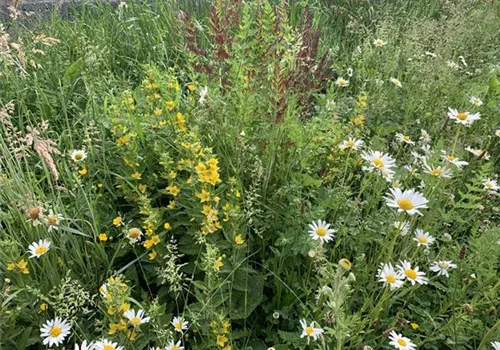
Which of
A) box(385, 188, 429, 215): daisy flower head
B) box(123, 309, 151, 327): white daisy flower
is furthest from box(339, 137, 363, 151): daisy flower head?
box(123, 309, 151, 327): white daisy flower

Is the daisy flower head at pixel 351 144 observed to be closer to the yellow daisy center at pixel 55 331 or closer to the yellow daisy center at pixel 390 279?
the yellow daisy center at pixel 390 279

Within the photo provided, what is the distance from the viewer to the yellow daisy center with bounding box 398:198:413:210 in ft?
4.76

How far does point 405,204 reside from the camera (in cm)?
146

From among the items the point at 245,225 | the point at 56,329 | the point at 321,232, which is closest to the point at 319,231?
the point at 321,232

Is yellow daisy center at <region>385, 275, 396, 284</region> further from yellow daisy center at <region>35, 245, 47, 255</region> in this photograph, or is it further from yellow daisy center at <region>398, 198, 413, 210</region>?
yellow daisy center at <region>35, 245, 47, 255</region>

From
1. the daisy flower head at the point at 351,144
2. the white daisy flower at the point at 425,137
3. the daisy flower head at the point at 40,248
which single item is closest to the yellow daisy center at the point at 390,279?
the daisy flower head at the point at 351,144

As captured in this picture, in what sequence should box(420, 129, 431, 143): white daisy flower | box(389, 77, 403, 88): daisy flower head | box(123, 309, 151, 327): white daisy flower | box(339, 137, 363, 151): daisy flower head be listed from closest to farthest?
box(123, 309, 151, 327): white daisy flower
box(339, 137, 363, 151): daisy flower head
box(420, 129, 431, 143): white daisy flower
box(389, 77, 403, 88): daisy flower head

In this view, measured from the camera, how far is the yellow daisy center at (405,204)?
1.45 meters

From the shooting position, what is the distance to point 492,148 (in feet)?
8.29

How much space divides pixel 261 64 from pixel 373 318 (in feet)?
3.23

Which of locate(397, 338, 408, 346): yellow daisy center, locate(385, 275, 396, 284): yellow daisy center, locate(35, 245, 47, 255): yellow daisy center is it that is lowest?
locate(397, 338, 408, 346): yellow daisy center

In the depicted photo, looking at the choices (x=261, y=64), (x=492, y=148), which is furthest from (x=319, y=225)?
(x=492, y=148)

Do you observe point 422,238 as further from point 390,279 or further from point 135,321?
point 135,321

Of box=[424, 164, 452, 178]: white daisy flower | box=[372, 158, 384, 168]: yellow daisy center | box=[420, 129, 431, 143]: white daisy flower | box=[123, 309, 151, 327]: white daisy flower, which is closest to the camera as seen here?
box=[123, 309, 151, 327]: white daisy flower
